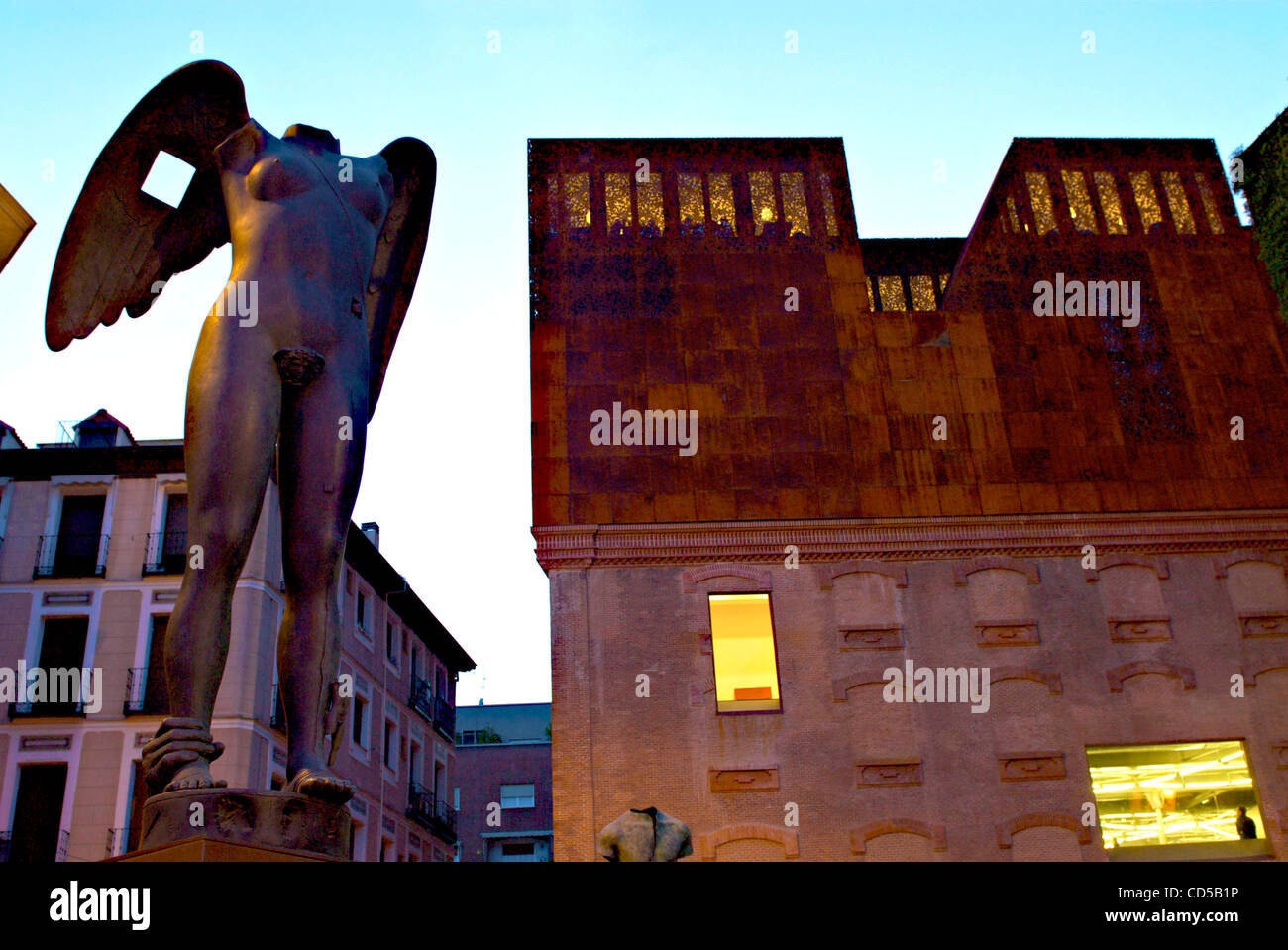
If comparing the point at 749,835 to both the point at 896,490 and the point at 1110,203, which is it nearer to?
the point at 896,490

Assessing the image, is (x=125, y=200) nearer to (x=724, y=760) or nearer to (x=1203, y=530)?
(x=724, y=760)

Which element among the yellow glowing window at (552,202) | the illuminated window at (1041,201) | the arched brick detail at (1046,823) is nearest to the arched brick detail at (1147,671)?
the arched brick detail at (1046,823)

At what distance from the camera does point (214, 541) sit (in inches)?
175

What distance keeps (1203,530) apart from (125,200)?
20404 millimetres

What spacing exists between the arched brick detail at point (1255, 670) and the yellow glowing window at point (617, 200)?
1415 centimetres

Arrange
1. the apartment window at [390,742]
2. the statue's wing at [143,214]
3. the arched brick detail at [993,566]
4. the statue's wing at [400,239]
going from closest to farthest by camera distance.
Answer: the statue's wing at [143,214] < the statue's wing at [400,239] < the arched brick detail at [993,566] < the apartment window at [390,742]

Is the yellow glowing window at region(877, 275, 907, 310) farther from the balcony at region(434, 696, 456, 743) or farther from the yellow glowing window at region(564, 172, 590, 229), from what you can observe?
the balcony at region(434, 696, 456, 743)

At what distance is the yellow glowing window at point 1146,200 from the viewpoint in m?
24.4

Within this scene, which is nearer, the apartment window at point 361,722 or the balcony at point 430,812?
the apartment window at point 361,722

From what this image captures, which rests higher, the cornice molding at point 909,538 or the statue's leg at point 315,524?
the cornice molding at point 909,538

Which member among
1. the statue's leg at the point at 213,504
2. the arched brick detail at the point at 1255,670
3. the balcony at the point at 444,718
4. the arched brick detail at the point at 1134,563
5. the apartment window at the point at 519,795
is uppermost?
the balcony at the point at 444,718

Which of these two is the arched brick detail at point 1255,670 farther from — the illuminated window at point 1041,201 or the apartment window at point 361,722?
the apartment window at point 361,722

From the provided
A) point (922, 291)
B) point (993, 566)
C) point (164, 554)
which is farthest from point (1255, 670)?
Result: point (164, 554)
